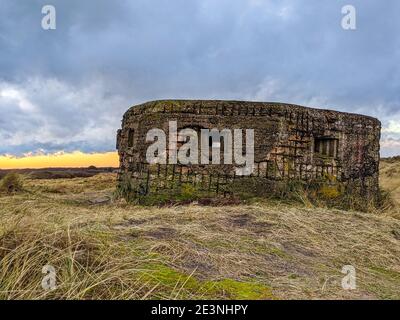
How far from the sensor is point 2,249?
329 cm

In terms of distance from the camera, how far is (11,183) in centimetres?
1182

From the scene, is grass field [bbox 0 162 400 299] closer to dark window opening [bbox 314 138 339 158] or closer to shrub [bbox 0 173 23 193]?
dark window opening [bbox 314 138 339 158]

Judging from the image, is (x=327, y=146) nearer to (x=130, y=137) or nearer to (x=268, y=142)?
(x=268, y=142)

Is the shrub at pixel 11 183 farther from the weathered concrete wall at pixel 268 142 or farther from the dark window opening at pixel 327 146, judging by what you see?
the dark window opening at pixel 327 146

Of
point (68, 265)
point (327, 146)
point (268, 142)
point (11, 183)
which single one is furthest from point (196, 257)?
point (11, 183)

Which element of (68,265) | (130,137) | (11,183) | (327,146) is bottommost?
(68,265)

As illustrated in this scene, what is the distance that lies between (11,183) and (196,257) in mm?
9393

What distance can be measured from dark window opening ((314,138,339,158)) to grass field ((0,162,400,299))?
310 cm

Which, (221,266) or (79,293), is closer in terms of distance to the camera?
(79,293)

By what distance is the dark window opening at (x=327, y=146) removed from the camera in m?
9.23

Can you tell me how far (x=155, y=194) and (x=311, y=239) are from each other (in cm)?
396

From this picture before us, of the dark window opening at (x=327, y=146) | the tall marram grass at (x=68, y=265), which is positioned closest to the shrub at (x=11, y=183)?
the dark window opening at (x=327, y=146)
